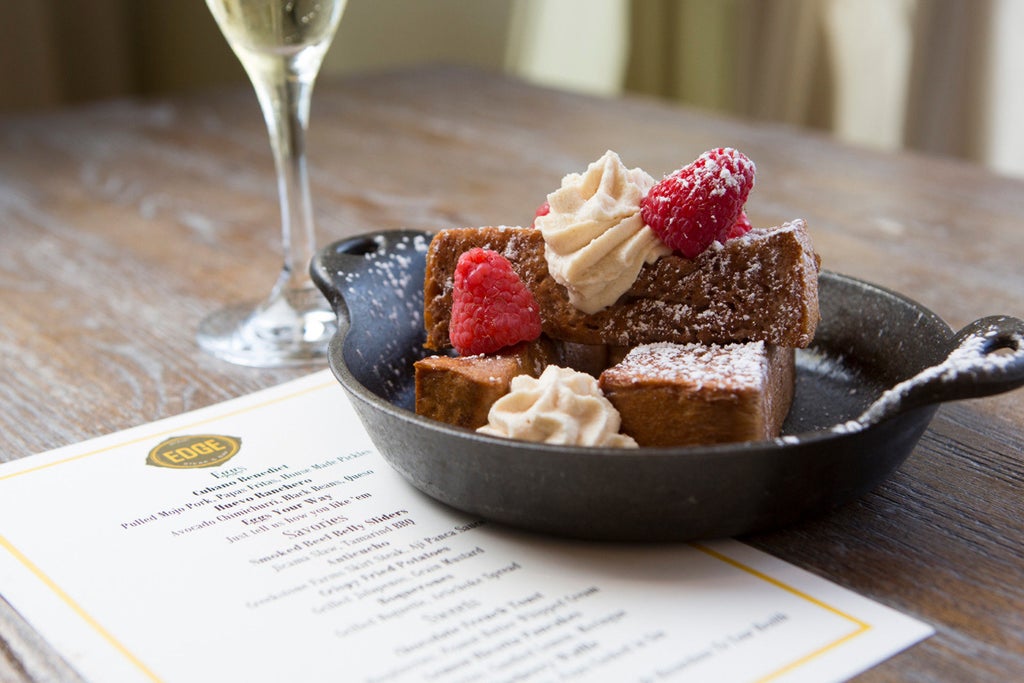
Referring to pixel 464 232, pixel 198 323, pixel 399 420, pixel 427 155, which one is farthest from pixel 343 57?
pixel 399 420

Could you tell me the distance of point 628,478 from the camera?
24.0 inches

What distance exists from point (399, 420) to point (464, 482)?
0.05 metres

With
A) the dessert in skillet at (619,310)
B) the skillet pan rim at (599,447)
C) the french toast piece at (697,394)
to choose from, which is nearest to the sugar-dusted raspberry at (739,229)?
the dessert in skillet at (619,310)

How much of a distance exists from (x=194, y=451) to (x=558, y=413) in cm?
30

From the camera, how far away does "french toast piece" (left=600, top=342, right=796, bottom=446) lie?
0.67 meters

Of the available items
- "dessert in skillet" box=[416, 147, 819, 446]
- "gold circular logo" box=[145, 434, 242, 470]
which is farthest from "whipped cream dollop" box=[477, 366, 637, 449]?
"gold circular logo" box=[145, 434, 242, 470]

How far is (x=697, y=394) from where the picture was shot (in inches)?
26.8

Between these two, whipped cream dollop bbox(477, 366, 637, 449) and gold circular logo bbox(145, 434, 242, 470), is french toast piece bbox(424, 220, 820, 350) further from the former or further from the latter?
gold circular logo bbox(145, 434, 242, 470)

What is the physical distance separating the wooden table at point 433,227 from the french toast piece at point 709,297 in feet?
0.45

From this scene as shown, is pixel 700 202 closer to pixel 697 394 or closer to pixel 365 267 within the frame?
pixel 697 394

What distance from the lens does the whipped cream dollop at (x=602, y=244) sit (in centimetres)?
81

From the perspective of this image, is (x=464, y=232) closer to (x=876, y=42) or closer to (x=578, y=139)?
(x=578, y=139)

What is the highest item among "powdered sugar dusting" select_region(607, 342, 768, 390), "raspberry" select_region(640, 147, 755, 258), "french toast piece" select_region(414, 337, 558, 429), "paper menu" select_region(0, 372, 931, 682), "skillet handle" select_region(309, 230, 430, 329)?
"raspberry" select_region(640, 147, 755, 258)

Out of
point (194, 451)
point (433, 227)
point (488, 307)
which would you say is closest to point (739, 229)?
point (488, 307)
